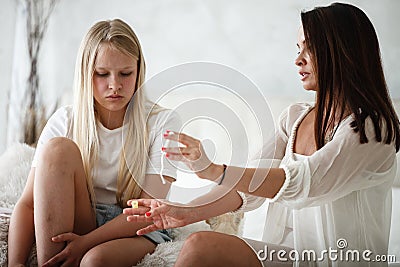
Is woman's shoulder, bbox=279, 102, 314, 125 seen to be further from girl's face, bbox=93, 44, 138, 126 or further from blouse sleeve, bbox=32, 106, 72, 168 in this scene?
blouse sleeve, bbox=32, 106, 72, 168

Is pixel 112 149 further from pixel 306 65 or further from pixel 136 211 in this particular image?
pixel 306 65

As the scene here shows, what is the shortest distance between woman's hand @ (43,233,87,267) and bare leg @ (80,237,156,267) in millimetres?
45

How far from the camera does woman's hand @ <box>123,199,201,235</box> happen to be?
3.91 feet

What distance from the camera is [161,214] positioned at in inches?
47.5

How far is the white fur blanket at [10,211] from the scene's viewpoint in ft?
4.33

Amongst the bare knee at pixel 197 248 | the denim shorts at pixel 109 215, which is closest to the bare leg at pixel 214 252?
the bare knee at pixel 197 248

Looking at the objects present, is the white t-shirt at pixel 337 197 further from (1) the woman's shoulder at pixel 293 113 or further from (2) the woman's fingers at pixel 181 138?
(2) the woman's fingers at pixel 181 138

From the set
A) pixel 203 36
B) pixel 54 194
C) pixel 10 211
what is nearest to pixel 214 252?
pixel 54 194

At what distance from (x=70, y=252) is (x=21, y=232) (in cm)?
14

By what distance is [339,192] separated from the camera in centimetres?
118

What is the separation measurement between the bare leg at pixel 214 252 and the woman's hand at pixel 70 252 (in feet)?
1.01

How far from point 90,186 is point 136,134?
0.16 m

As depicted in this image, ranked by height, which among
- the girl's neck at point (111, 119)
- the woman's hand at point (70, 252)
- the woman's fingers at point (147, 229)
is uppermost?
the girl's neck at point (111, 119)

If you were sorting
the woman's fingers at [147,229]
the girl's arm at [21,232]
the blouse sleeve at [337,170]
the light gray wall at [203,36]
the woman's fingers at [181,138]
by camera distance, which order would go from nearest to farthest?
the woman's fingers at [181,138], the blouse sleeve at [337,170], the woman's fingers at [147,229], the girl's arm at [21,232], the light gray wall at [203,36]
